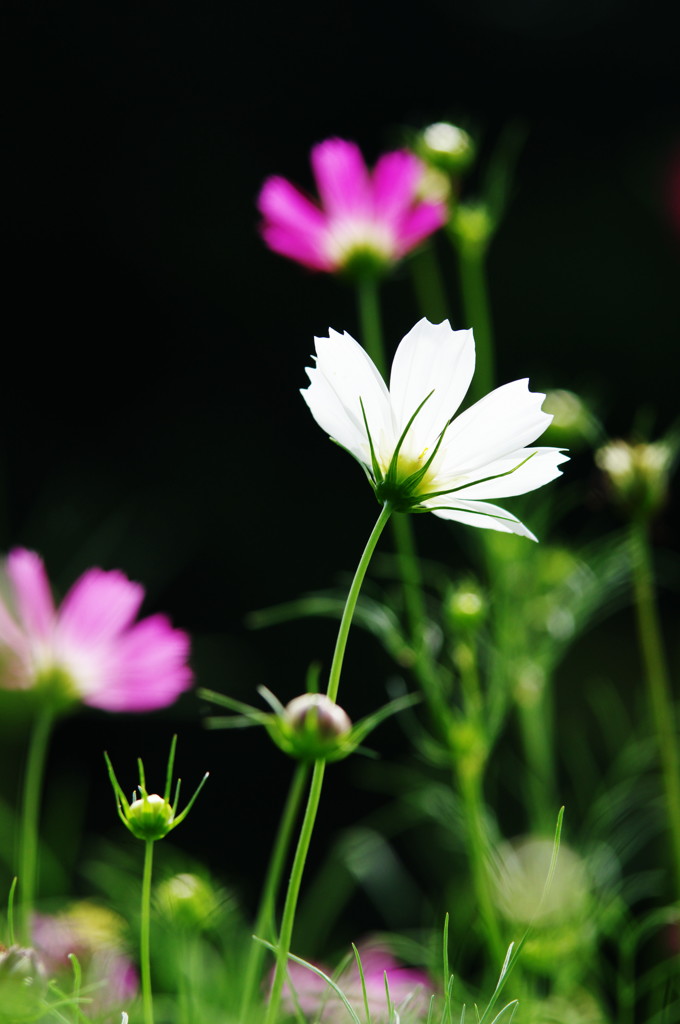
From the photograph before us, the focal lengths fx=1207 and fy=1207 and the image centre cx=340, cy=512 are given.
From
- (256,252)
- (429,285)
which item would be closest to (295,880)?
(429,285)

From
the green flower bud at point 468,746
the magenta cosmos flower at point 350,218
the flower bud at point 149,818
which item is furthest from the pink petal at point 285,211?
the flower bud at point 149,818

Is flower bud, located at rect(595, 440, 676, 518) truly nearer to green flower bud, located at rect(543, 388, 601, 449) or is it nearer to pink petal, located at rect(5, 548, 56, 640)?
green flower bud, located at rect(543, 388, 601, 449)

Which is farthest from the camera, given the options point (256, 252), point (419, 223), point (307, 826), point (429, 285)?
point (256, 252)

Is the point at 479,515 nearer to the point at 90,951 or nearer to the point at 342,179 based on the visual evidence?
the point at 90,951

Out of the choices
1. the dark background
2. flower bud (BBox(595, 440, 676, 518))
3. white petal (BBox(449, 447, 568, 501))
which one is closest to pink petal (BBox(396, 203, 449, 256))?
flower bud (BBox(595, 440, 676, 518))

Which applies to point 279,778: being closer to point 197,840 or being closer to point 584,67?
point 197,840

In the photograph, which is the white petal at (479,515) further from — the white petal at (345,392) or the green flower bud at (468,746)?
the green flower bud at (468,746)
